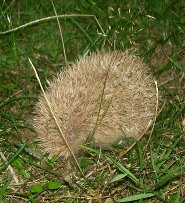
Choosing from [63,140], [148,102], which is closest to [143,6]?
[148,102]

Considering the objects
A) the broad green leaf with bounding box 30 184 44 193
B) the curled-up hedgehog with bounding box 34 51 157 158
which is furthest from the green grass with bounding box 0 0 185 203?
the curled-up hedgehog with bounding box 34 51 157 158

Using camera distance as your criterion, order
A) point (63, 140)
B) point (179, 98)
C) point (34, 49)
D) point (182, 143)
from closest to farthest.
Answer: point (63, 140) < point (182, 143) < point (179, 98) < point (34, 49)

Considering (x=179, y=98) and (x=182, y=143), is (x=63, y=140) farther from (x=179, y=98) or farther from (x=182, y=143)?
Answer: (x=179, y=98)

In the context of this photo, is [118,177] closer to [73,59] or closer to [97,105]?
[97,105]

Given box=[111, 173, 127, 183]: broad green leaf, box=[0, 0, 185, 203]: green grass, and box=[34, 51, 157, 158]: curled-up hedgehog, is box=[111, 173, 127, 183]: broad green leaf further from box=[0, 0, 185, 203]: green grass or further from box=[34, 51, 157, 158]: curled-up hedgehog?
box=[34, 51, 157, 158]: curled-up hedgehog

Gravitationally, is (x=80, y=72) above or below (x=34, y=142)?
above

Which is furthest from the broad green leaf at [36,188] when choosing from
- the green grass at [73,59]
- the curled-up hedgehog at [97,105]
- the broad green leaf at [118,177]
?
the broad green leaf at [118,177]

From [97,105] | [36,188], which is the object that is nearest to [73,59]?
[97,105]
